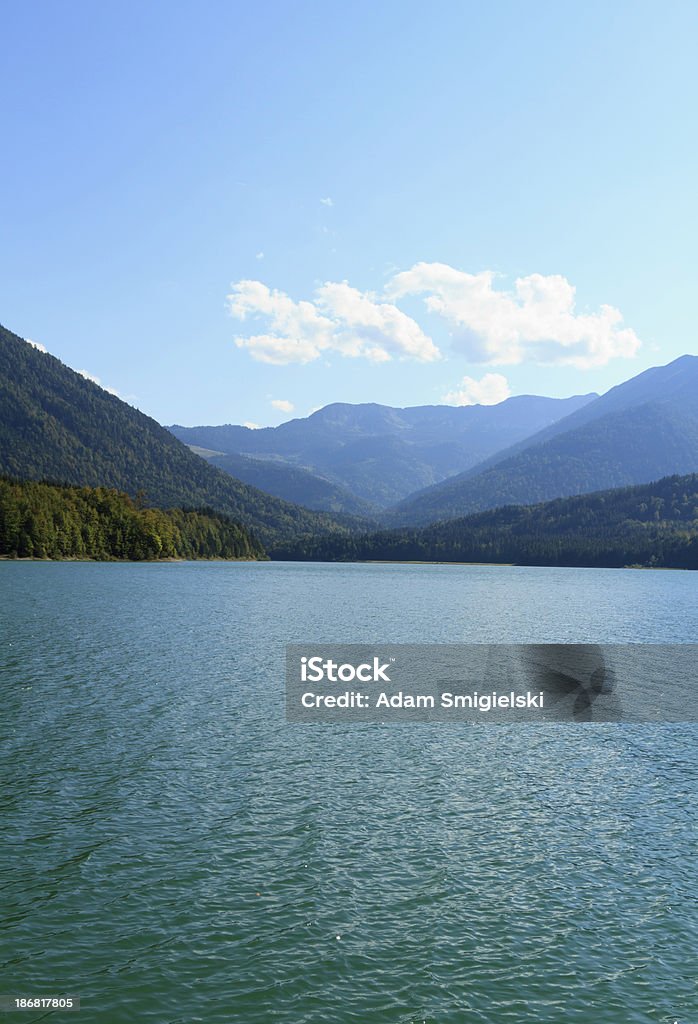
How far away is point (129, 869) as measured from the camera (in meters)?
25.1

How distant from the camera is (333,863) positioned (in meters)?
26.4

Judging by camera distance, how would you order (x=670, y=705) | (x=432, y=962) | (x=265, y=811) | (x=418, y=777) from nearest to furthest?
(x=432, y=962), (x=265, y=811), (x=418, y=777), (x=670, y=705)

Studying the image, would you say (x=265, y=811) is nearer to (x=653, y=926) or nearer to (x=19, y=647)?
(x=653, y=926)

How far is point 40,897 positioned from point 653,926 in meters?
19.0

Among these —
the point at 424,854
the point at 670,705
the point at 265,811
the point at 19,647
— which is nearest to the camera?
the point at 424,854

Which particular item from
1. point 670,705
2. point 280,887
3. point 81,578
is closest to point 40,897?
point 280,887
